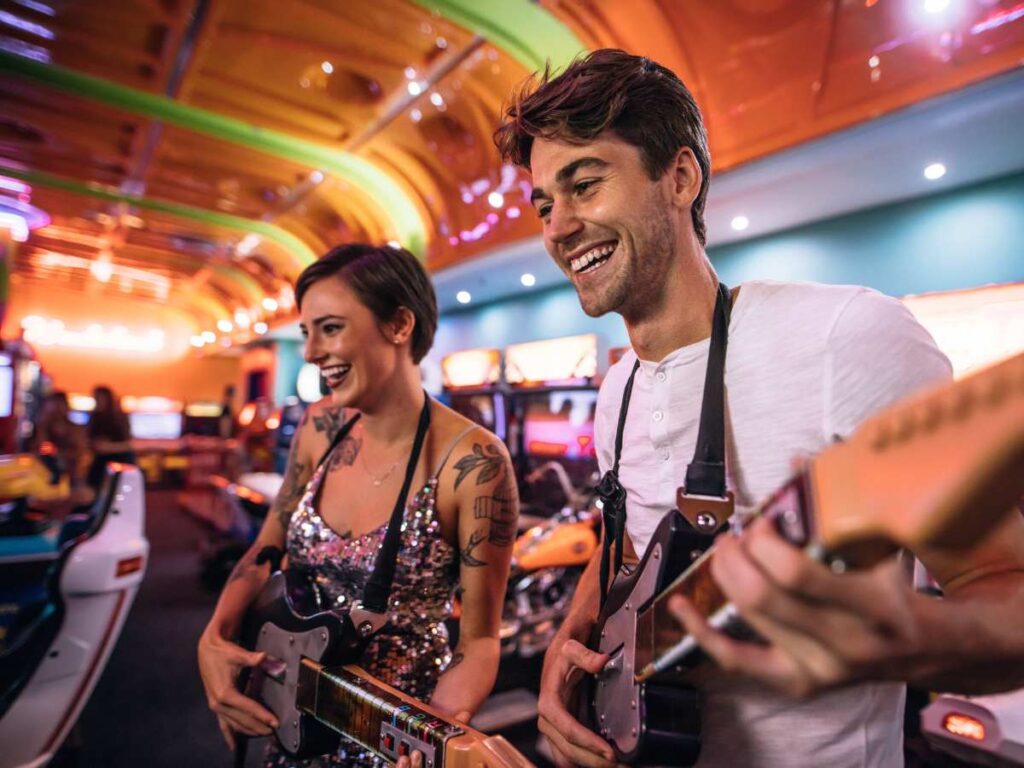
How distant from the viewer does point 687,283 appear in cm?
114

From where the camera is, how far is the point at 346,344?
1.64 meters

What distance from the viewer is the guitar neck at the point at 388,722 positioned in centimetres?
93

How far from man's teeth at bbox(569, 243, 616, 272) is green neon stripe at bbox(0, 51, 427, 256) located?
6.24 m

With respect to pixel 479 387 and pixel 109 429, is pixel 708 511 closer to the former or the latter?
pixel 479 387

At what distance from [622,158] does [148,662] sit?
4.84 metres

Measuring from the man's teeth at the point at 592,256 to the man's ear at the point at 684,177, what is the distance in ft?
0.58

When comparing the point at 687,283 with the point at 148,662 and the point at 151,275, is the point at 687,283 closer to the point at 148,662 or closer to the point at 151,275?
the point at 148,662

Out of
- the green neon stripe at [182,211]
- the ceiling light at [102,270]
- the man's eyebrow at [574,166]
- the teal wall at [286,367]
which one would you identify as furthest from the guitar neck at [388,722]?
the ceiling light at [102,270]

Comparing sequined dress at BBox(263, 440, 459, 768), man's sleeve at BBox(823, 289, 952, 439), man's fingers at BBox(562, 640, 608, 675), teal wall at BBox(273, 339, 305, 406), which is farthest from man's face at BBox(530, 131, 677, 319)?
teal wall at BBox(273, 339, 305, 406)

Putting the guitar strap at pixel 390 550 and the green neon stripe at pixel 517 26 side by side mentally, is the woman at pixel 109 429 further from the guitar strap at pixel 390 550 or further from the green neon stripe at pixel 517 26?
the guitar strap at pixel 390 550

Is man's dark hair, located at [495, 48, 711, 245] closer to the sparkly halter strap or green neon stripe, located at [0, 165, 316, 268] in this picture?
the sparkly halter strap

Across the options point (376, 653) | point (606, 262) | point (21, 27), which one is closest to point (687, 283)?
point (606, 262)

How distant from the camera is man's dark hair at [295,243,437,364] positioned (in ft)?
5.56

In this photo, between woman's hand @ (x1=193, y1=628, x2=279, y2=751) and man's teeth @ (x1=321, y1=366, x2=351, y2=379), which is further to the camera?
man's teeth @ (x1=321, y1=366, x2=351, y2=379)
